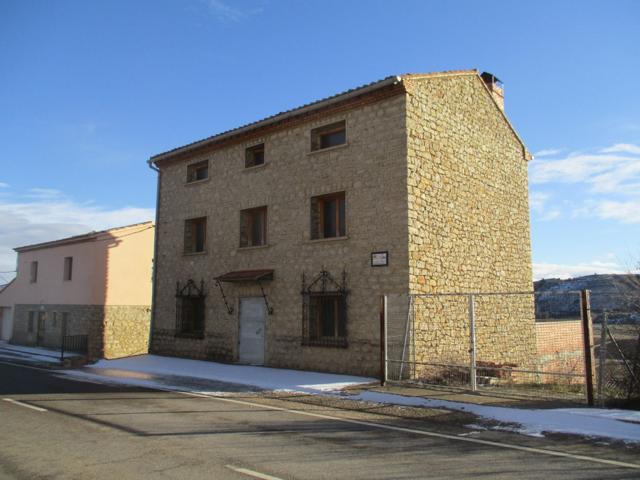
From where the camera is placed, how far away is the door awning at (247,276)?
15.6m

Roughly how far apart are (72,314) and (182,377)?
12.1 m

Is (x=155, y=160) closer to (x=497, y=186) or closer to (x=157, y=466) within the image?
(x=497, y=186)

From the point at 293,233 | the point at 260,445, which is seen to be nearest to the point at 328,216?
the point at 293,233

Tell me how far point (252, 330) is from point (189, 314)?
3.81 m

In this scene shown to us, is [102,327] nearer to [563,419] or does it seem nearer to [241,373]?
[241,373]

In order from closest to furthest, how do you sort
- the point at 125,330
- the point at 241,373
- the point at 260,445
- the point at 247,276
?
the point at 260,445
the point at 241,373
the point at 247,276
the point at 125,330

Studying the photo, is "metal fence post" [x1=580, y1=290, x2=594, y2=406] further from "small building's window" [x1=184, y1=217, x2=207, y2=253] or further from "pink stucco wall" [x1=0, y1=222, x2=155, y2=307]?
"pink stucco wall" [x1=0, y1=222, x2=155, y2=307]

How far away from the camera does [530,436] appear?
725 centimetres

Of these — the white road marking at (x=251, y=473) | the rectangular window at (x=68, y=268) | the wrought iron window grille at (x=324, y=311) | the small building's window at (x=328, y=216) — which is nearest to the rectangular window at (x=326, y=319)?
the wrought iron window grille at (x=324, y=311)

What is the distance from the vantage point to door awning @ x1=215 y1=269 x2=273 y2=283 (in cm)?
1559

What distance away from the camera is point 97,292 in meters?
22.5

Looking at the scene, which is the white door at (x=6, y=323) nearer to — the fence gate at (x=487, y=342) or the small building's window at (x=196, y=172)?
the small building's window at (x=196, y=172)

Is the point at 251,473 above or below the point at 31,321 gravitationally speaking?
below

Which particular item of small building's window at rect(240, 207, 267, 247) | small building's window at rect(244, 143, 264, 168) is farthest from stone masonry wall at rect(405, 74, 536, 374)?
small building's window at rect(244, 143, 264, 168)
